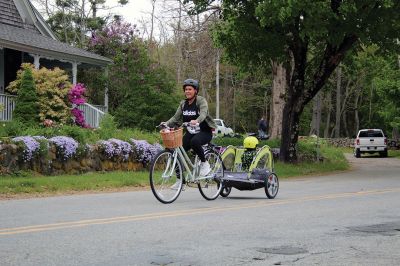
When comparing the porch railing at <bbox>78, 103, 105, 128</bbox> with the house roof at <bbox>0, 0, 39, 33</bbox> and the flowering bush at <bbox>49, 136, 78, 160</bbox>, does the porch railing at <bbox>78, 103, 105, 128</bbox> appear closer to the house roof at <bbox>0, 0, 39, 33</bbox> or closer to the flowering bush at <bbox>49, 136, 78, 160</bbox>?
the house roof at <bbox>0, 0, 39, 33</bbox>

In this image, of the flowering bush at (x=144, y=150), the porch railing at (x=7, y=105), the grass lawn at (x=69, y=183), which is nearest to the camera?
the grass lawn at (x=69, y=183)

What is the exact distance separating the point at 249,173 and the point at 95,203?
3099 mm

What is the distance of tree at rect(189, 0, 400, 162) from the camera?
65.8 feet

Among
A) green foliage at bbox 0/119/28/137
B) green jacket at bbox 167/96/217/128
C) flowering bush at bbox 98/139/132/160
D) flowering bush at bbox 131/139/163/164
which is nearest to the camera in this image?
green jacket at bbox 167/96/217/128

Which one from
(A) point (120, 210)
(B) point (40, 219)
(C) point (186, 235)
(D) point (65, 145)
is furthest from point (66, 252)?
(D) point (65, 145)

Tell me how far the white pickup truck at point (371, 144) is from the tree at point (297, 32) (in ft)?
50.6

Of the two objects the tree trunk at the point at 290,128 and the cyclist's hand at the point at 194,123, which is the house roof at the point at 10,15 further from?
the cyclist's hand at the point at 194,123

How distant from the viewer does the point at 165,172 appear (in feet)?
34.6

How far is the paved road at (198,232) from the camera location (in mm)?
6375

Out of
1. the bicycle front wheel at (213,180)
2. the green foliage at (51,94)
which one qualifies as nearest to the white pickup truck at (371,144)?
the green foliage at (51,94)

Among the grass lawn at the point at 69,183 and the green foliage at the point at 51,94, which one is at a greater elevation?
the green foliage at the point at 51,94

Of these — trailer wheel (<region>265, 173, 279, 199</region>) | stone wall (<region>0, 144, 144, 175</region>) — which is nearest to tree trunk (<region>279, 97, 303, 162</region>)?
stone wall (<region>0, 144, 144, 175</region>)

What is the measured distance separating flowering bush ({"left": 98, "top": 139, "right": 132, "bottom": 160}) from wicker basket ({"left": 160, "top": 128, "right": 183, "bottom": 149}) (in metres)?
8.08

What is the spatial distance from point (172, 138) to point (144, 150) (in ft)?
29.8
